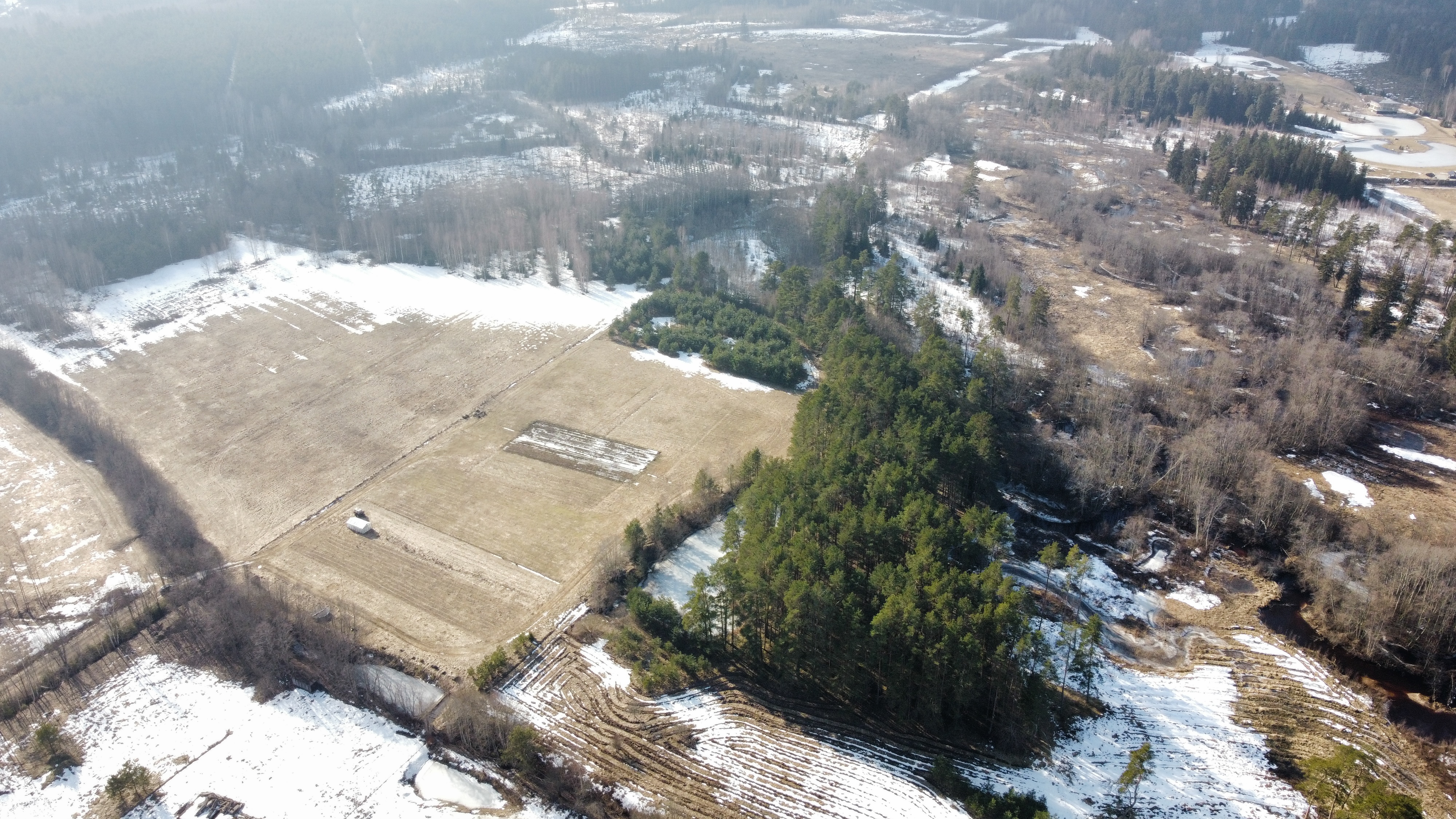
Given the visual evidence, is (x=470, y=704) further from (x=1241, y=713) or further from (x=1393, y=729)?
(x=1393, y=729)

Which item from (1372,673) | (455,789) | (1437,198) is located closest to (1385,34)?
(1437,198)

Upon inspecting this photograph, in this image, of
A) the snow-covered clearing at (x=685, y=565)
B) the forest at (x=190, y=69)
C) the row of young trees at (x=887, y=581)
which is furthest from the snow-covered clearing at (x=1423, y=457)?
the forest at (x=190, y=69)

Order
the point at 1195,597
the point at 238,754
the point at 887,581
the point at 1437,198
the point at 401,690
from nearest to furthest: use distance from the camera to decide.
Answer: the point at 238,754
the point at 887,581
the point at 401,690
the point at 1195,597
the point at 1437,198

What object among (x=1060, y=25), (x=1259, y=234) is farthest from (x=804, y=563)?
(x=1060, y=25)

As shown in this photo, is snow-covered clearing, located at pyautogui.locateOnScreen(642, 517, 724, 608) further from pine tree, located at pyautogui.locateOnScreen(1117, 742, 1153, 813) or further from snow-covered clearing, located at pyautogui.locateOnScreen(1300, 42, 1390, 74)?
snow-covered clearing, located at pyautogui.locateOnScreen(1300, 42, 1390, 74)

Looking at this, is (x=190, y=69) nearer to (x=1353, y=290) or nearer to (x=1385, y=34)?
(x=1353, y=290)

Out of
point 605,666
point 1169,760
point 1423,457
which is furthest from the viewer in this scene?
point 1423,457

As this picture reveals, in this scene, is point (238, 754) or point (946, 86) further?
point (946, 86)
